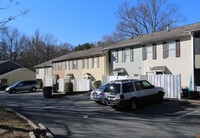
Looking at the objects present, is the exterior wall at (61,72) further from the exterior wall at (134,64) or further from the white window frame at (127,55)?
the white window frame at (127,55)

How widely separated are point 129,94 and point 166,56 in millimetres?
8597

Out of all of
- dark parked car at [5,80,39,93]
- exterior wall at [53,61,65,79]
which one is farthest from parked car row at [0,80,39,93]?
exterior wall at [53,61,65,79]

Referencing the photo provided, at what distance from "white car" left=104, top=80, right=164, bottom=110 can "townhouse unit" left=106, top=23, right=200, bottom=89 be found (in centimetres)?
539

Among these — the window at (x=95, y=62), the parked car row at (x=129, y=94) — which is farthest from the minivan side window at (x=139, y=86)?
the window at (x=95, y=62)

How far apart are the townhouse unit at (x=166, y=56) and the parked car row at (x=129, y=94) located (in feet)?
17.3

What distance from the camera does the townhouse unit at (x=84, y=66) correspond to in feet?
82.4

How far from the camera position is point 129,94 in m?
10.9

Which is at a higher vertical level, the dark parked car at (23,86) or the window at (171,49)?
the window at (171,49)

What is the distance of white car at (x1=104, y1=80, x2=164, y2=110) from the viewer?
10.6 metres

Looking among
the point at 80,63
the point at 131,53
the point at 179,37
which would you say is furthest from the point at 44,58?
the point at 179,37

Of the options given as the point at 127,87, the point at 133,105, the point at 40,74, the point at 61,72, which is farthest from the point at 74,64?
the point at 133,105

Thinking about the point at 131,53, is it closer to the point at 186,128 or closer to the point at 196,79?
the point at 196,79

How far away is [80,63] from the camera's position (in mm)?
29531

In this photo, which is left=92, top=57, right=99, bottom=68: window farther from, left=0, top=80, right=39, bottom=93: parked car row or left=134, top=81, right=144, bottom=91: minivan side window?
left=134, top=81, right=144, bottom=91: minivan side window
